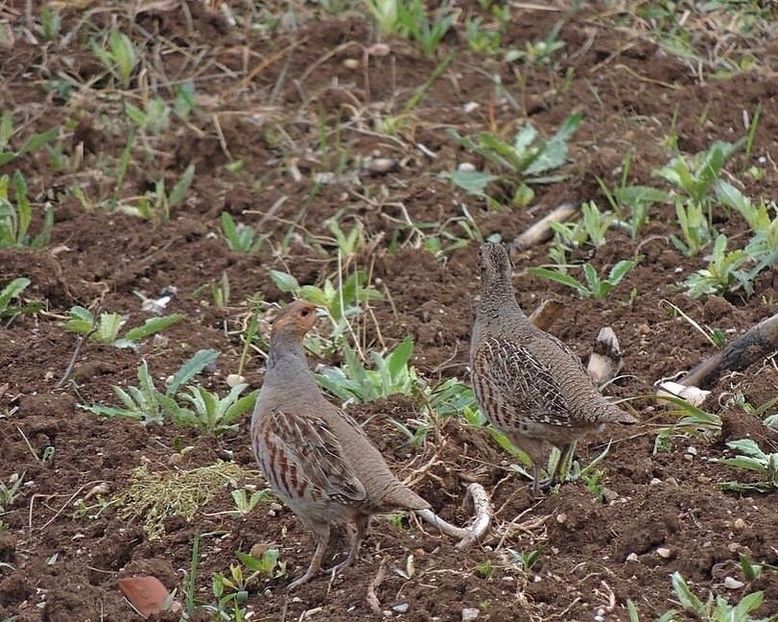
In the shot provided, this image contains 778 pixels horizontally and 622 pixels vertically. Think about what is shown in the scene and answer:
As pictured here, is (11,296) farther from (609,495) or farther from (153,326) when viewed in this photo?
(609,495)

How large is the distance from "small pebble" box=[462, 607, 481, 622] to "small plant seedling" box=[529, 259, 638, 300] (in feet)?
7.83

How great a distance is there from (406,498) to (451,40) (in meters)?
5.36

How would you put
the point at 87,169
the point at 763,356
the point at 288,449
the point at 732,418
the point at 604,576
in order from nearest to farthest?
1. the point at 604,576
2. the point at 288,449
3. the point at 732,418
4. the point at 763,356
5. the point at 87,169

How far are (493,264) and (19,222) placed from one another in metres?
2.83

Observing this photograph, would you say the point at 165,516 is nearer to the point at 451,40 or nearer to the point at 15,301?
the point at 15,301

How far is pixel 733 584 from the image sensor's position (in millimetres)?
4277

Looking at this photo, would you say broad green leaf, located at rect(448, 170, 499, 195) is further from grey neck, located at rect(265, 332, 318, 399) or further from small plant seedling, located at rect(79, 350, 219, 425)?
grey neck, located at rect(265, 332, 318, 399)

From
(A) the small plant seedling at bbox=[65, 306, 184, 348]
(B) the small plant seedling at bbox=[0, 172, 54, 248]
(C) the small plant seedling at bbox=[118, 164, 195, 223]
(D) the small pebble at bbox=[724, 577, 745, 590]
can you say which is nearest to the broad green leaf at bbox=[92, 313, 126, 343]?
(A) the small plant seedling at bbox=[65, 306, 184, 348]

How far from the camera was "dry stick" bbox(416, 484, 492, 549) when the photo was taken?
4734 mm

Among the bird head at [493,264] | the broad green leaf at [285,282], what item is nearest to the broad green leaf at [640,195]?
the bird head at [493,264]

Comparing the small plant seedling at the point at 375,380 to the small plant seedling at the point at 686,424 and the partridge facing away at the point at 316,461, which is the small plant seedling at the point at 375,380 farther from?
the small plant seedling at the point at 686,424

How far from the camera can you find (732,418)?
5.12 metres

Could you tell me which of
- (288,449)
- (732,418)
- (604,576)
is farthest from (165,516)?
(732,418)

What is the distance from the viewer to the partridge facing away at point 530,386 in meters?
5.06
